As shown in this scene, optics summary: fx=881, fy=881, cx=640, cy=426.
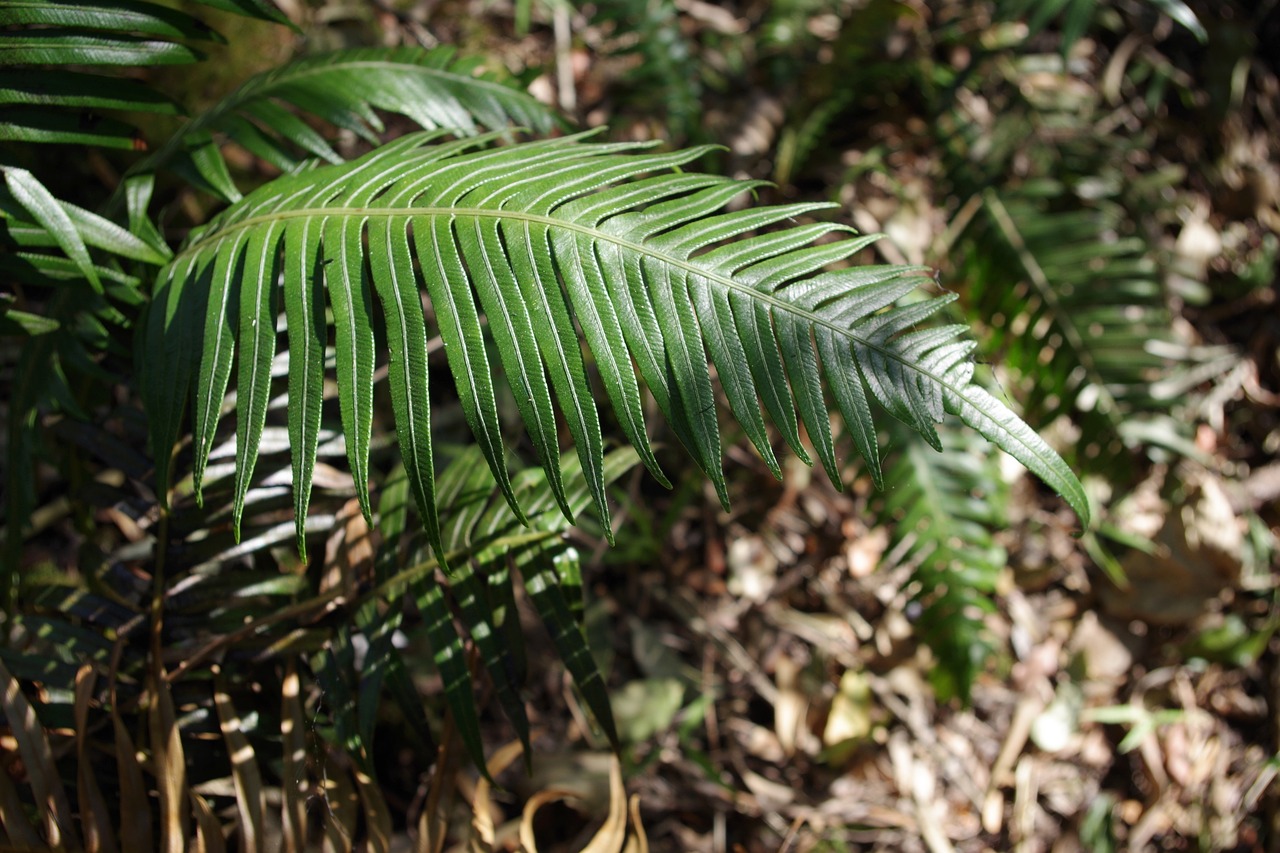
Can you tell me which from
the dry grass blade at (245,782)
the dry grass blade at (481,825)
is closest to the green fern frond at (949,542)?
the dry grass blade at (481,825)

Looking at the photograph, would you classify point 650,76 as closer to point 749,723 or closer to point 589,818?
point 749,723

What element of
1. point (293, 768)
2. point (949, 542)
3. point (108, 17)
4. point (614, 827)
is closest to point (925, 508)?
point (949, 542)

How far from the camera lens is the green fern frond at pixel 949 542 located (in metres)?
2.05

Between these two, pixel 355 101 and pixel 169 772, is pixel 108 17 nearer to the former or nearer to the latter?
pixel 355 101

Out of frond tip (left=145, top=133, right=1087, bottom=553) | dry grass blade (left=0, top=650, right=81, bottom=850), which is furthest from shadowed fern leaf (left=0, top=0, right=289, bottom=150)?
dry grass blade (left=0, top=650, right=81, bottom=850)

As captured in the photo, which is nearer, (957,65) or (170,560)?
(170,560)

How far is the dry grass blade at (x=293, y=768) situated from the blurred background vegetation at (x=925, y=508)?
5.1 inches

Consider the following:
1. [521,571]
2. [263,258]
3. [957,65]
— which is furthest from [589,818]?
[957,65]

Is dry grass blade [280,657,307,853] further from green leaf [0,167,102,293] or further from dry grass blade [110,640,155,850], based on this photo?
green leaf [0,167,102,293]

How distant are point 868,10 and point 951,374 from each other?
5.97 ft

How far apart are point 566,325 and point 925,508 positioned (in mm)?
1275

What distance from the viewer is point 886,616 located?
95.6 inches

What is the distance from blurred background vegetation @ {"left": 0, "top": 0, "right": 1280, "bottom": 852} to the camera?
1.97m

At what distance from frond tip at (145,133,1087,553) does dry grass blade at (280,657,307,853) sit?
40 centimetres
